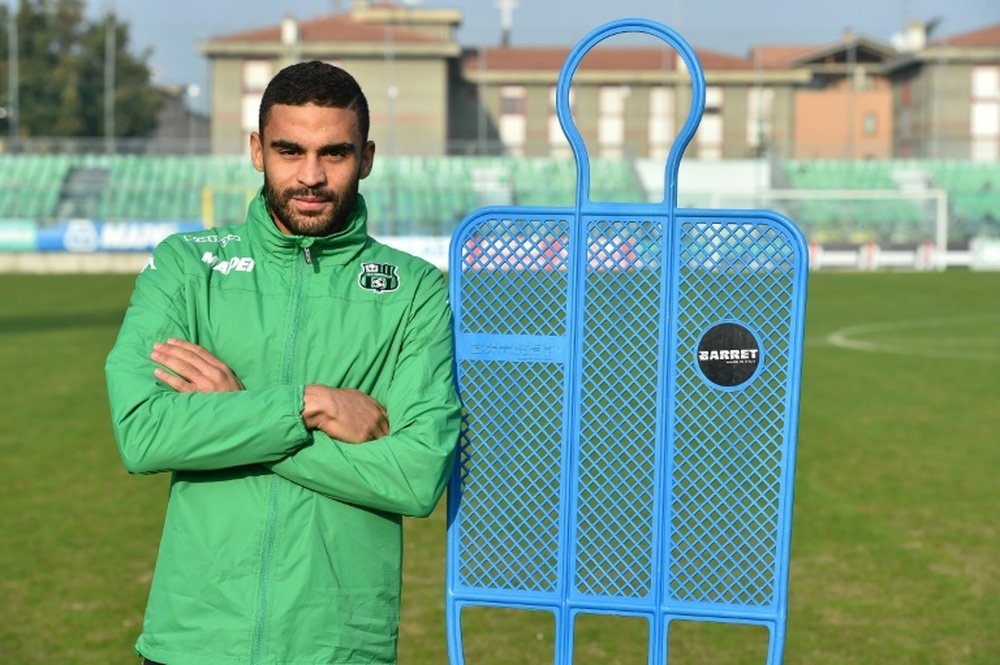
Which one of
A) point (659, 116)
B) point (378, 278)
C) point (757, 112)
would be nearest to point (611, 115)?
point (659, 116)

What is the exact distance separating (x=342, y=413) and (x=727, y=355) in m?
0.98

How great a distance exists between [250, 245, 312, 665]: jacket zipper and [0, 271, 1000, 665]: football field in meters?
3.89

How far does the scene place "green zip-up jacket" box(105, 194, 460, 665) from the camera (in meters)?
3.27

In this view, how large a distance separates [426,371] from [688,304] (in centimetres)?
70

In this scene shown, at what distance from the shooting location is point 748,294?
3.73m

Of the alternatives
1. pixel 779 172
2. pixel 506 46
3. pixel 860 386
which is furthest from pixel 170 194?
pixel 860 386

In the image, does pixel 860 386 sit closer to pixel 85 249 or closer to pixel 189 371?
pixel 189 371

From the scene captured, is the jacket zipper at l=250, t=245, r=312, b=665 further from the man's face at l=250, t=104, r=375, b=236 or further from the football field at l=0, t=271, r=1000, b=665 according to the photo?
the football field at l=0, t=271, r=1000, b=665

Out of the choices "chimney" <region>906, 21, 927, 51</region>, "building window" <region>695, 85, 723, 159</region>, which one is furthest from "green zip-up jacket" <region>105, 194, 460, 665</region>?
"chimney" <region>906, 21, 927, 51</region>

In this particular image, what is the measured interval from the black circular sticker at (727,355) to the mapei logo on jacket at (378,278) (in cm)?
79

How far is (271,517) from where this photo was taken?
10.9ft

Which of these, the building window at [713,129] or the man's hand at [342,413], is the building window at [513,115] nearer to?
the building window at [713,129]

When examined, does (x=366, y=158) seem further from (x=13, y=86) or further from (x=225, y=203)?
(x=13, y=86)

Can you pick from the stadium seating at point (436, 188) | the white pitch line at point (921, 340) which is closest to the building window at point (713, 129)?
the stadium seating at point (436, 188)
